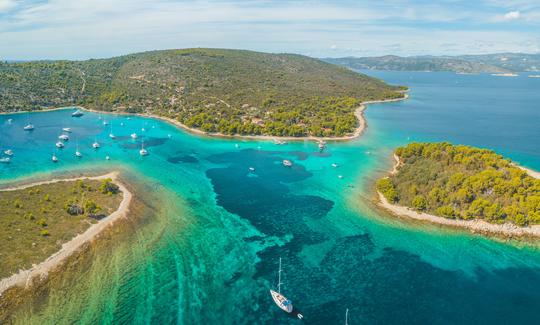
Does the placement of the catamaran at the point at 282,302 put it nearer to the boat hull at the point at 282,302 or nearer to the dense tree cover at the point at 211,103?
the boat hull at the point at 282,302

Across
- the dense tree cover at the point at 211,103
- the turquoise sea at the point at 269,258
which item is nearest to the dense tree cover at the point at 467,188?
the turquoise sea at the point at 269,258

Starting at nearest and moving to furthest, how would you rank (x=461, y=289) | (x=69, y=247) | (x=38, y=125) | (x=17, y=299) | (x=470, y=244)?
(x=17, y=299)
(x=461, y=289)
(x=69, y=247)
(x=470, y=244)
(x=38, y=125)

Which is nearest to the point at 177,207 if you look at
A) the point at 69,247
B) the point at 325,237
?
the point at 69,247

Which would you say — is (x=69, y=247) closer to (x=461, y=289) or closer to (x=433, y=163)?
(x=461, y=289)

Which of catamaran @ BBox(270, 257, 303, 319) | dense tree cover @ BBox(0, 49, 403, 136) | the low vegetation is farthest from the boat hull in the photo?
dense tree cover @ BBox(0, 49, 403, 136)

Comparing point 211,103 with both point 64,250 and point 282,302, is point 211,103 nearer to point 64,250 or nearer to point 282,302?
point 64,250
